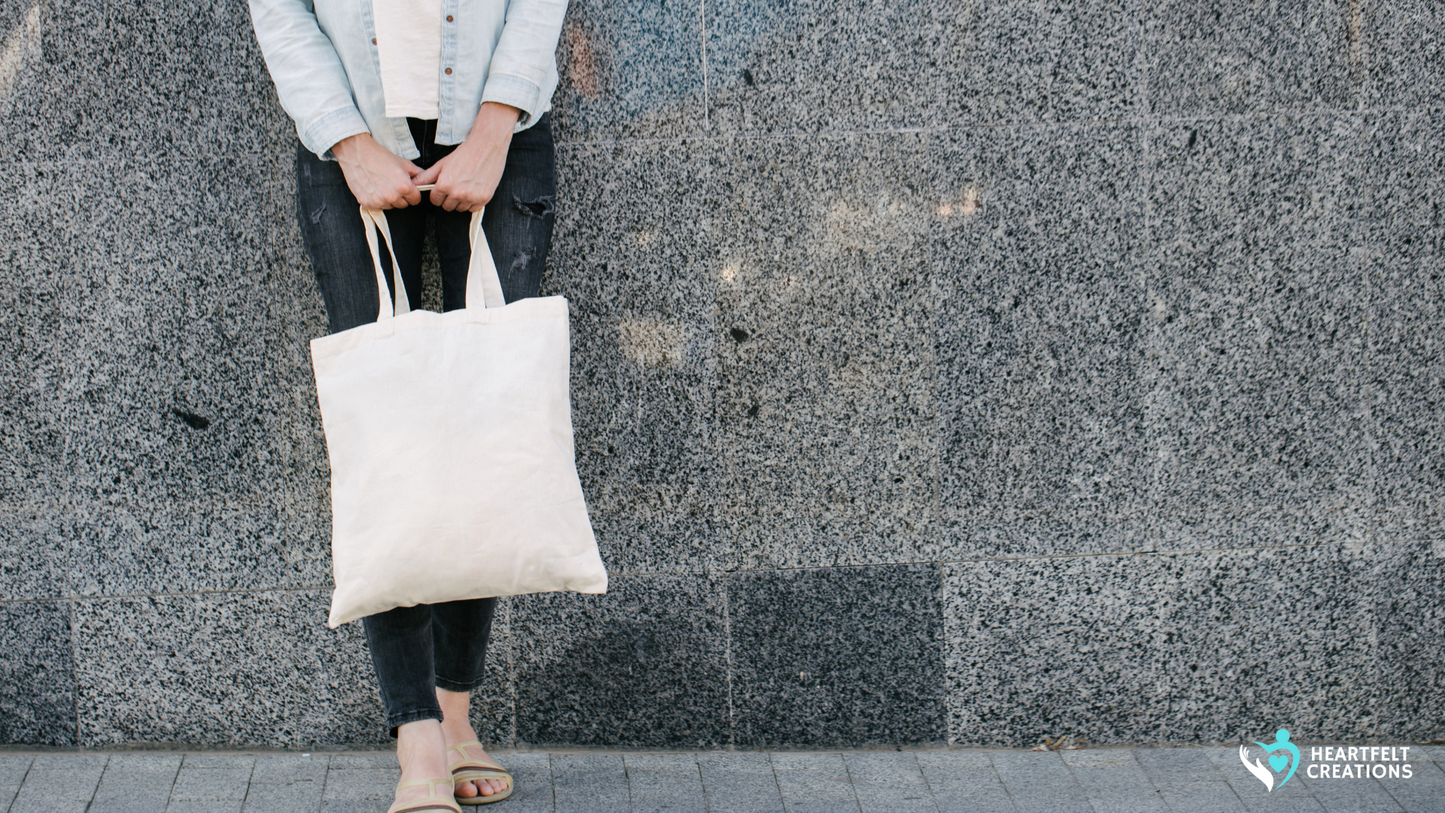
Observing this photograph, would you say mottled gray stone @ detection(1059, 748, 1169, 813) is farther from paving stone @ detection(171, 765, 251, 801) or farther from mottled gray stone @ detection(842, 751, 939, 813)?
paving stone @ detection(171, 765, 251, 801)

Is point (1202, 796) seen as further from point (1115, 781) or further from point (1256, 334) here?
point (1256, 334)

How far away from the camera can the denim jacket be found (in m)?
2.43

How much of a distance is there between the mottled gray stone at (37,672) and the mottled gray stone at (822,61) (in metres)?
2.35

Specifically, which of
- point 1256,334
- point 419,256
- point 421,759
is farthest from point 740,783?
point 1256,334

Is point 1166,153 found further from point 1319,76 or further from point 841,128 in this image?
point 841,128

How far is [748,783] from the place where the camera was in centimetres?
293

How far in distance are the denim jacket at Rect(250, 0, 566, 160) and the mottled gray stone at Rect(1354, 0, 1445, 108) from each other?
7.41 ft

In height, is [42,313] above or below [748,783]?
above

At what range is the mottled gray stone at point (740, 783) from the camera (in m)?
2.80

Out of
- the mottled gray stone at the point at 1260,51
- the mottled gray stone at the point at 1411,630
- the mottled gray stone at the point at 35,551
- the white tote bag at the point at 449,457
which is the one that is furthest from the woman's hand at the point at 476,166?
the mottled gray stone at the point at 1411,630

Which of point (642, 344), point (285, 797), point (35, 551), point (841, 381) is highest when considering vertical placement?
point (642, 344)

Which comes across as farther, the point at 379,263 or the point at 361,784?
the point at 361,784

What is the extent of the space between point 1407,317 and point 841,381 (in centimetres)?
160

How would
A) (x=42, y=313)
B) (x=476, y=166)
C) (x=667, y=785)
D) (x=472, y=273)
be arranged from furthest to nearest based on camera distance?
(x=42, y=313) < (x=667, y=785) < (x=476, y=166) < (x=472, y=273)
